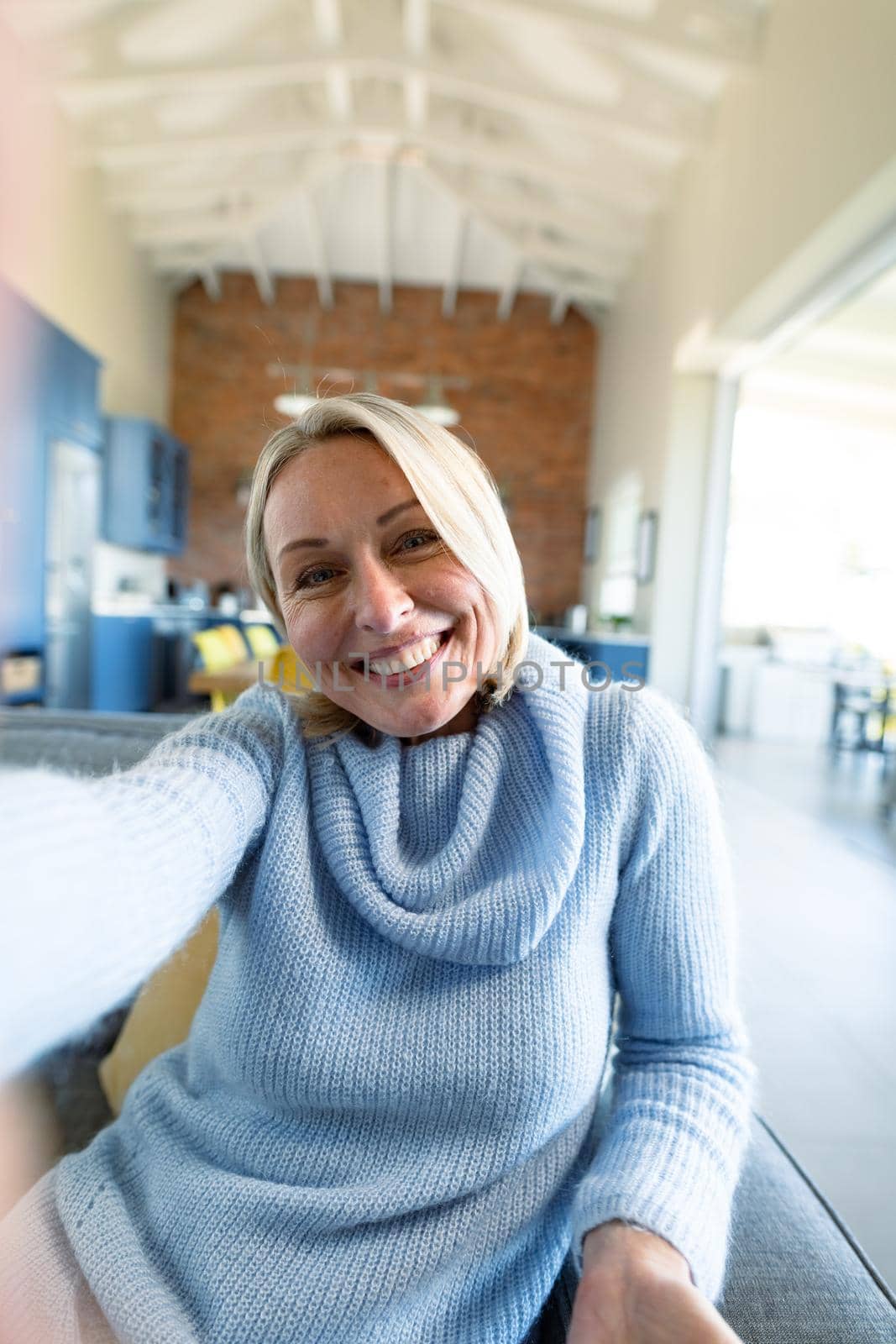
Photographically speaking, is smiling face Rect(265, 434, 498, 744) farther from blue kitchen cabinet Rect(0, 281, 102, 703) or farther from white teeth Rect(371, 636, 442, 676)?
blue kitchen cabinet Rect(0, 281, 102, 703)

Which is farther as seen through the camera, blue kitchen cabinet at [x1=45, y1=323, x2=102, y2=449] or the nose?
blue kitchen cabinet at [x1=45, y1=323, x2=102, y2=449]

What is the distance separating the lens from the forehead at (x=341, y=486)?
2.56 ft

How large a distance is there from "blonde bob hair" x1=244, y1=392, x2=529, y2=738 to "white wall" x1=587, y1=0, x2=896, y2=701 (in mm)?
3332

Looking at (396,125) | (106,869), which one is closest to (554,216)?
(396,125)

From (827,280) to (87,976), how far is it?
484 centimetres

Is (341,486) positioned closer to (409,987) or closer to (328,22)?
(409,987)

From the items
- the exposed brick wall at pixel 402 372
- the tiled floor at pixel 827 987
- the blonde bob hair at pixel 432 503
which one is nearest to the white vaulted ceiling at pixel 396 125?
the exposed brick wall at pixel 402 372

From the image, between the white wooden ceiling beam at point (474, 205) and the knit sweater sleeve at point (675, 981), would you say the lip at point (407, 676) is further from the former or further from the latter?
the white wooden ceiling beam at point (474, 205)

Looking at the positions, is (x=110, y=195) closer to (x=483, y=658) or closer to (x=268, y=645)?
(x=268, y=645)

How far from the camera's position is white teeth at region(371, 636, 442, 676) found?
0.80 meters

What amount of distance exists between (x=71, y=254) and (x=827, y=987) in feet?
23.5

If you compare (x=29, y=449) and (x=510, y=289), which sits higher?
(x=510, y=289)

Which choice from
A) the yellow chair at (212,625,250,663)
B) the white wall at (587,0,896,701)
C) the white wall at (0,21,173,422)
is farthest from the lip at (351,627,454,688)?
the white wall at (0,21,173,422)

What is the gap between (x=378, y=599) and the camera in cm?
78
